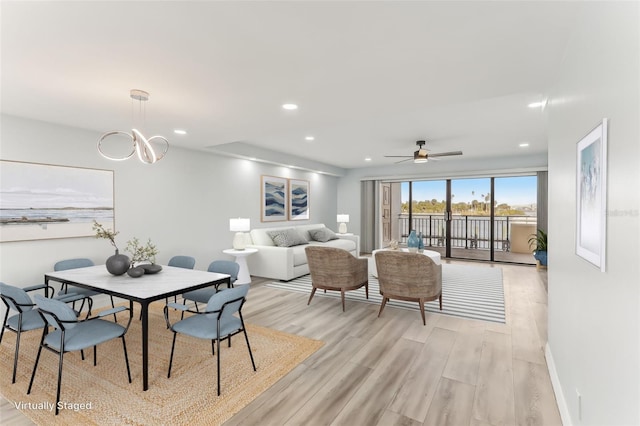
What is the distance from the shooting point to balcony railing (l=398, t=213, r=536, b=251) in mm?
8367

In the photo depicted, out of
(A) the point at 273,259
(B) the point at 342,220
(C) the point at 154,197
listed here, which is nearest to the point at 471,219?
(B) the point at 342,220

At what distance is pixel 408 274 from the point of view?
3.67 metres

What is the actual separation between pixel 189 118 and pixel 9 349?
2797 mm

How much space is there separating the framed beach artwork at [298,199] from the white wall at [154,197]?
38cm

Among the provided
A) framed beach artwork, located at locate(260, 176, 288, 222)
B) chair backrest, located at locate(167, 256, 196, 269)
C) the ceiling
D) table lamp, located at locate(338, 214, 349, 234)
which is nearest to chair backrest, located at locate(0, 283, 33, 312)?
chair backrest, located at locate(167, 256, 196, 269)

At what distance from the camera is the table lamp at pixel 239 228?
5.44 m

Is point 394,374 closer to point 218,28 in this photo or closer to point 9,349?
point 218,28

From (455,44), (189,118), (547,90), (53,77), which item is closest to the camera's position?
(455,44)

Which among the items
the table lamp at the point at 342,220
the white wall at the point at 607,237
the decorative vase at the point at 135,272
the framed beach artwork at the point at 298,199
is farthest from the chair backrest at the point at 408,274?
the table lamp at the point at 342,220

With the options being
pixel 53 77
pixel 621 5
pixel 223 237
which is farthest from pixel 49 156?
pixel 621 5

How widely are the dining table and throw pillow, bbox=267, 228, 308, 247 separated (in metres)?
2.95

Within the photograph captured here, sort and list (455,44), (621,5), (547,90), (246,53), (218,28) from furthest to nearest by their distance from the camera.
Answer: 1. (547,90)
2. (246,53)
3. (455,44)
4. (218,28)
5. (621,5)

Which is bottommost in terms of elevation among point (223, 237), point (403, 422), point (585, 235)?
point (403, 422)

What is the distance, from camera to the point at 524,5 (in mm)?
1569
